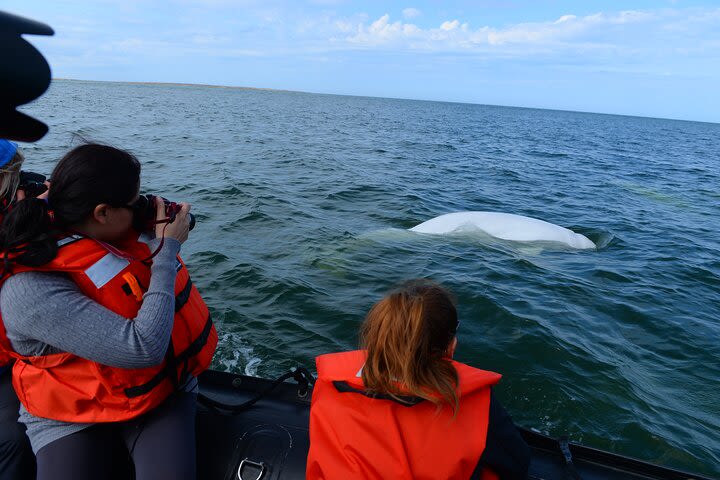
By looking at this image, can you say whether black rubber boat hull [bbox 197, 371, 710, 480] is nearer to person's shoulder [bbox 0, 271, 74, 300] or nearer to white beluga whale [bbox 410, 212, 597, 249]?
person's shoulder [bbox 0, 271, 74, 300]

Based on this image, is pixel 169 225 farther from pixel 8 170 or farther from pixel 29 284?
pixel 8 170

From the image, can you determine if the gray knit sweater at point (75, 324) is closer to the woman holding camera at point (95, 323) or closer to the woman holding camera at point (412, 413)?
the woman holding camera at point (95, 323)

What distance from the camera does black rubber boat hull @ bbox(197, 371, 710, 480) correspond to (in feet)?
8.25

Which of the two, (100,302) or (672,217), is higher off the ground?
(100,302)

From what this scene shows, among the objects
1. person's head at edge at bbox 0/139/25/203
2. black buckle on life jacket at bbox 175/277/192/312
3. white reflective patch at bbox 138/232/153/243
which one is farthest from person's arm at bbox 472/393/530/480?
person's head at edge at bbox 0/139/25/203

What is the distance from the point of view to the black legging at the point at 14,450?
232cm

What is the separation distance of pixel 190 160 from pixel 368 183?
7.25 m

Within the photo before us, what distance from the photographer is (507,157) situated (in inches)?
1061

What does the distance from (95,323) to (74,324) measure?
0.08 metres

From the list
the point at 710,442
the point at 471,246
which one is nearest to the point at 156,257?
the point at 710,442

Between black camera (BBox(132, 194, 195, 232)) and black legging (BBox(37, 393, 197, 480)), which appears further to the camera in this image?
black camera (BBox(132, 194, 195, 232))

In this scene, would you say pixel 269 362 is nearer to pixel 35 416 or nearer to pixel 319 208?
pixel 35 416

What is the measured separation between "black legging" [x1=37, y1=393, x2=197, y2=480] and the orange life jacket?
0.69 metres

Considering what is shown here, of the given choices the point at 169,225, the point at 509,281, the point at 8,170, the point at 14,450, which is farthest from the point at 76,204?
the point at 509,281
